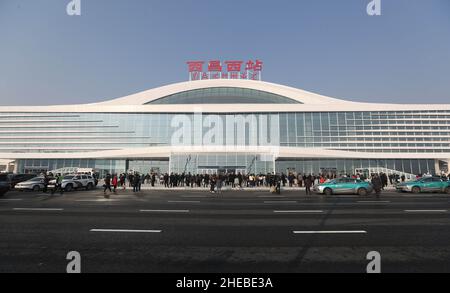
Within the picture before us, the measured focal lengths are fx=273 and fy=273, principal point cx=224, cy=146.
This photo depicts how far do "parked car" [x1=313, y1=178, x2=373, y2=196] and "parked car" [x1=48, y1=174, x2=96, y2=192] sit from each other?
77.5ft

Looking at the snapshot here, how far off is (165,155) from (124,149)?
31.0 ft

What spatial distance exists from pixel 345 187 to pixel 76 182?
84.6 feet

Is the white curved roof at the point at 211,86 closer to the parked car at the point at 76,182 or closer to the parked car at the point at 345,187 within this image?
the parked car at the point at 76,182

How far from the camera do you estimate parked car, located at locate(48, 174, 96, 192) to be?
27.0 meters

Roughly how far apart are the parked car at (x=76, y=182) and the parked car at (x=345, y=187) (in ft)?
77.5

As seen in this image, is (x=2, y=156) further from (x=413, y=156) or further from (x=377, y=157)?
(x=413, y=156)

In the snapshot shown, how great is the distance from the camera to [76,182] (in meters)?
28.2

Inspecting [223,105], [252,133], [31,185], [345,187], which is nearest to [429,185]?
[345,187]

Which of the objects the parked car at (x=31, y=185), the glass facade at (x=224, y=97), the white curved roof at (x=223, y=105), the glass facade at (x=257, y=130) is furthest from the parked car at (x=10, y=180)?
the glass facade at (x=224, y=97)

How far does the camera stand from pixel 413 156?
5275cm

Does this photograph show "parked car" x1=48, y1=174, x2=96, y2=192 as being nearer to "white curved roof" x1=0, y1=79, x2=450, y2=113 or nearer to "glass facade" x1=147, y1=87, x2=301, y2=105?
"white curved roof" x1=0, y1=79, x2=450, y2=113

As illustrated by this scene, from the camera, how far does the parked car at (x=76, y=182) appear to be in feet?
88.6

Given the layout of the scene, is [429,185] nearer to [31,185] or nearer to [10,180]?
[31,185]
